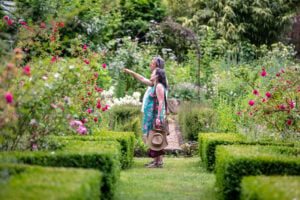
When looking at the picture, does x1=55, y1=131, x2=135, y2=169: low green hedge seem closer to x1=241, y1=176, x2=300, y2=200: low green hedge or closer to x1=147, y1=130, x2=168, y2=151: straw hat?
x1=147, y1=130, x2=168, y2=151: straw hat

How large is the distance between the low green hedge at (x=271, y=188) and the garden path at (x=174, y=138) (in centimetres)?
547

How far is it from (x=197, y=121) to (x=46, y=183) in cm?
668

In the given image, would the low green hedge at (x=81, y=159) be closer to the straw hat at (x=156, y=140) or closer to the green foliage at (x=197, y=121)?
the straw hat at (x=156, y=140)

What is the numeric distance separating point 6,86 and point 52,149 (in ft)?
3.02

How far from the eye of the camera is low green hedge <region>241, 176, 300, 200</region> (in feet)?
10.4

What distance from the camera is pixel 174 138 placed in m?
10.5

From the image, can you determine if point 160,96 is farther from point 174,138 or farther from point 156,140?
point 174,138

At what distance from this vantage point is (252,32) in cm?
1977

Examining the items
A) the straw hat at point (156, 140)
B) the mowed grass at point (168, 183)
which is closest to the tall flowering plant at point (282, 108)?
the mowed grass at point (168, 183)

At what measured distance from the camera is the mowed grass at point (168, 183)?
550 centimetres

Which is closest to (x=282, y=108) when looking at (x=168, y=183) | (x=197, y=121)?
(x=168, y=183)

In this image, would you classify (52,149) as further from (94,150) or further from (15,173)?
(15,173)

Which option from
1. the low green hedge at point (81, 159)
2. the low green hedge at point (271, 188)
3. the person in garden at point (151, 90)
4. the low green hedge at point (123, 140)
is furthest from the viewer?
the person in garden at point (151, 90)

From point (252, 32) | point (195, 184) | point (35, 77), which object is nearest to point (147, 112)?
point (195, 184)
